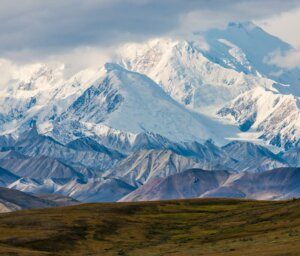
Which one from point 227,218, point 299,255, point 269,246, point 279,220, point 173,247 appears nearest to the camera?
point 299,255

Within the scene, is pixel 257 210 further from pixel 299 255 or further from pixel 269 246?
pixel 299 255

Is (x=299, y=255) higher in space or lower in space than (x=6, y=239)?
higher

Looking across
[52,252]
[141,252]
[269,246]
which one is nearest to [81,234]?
[52,252]

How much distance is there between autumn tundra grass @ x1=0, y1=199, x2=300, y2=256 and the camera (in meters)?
140

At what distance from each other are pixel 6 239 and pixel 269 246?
5449 centimetres

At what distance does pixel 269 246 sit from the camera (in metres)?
129

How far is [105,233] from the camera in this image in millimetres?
182250

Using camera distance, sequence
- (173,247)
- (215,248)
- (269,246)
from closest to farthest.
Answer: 1. (269,246)
2. (215,248)
3. (173,247)

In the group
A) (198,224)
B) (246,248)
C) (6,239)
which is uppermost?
(246,248)

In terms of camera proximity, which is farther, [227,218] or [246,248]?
[227,218]

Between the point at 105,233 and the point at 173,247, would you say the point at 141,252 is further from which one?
the point at 105,233

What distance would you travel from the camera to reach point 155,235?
182 meters

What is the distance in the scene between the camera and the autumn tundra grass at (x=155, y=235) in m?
140

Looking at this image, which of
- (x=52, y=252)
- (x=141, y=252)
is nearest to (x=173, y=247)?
(x=141, y=252)
